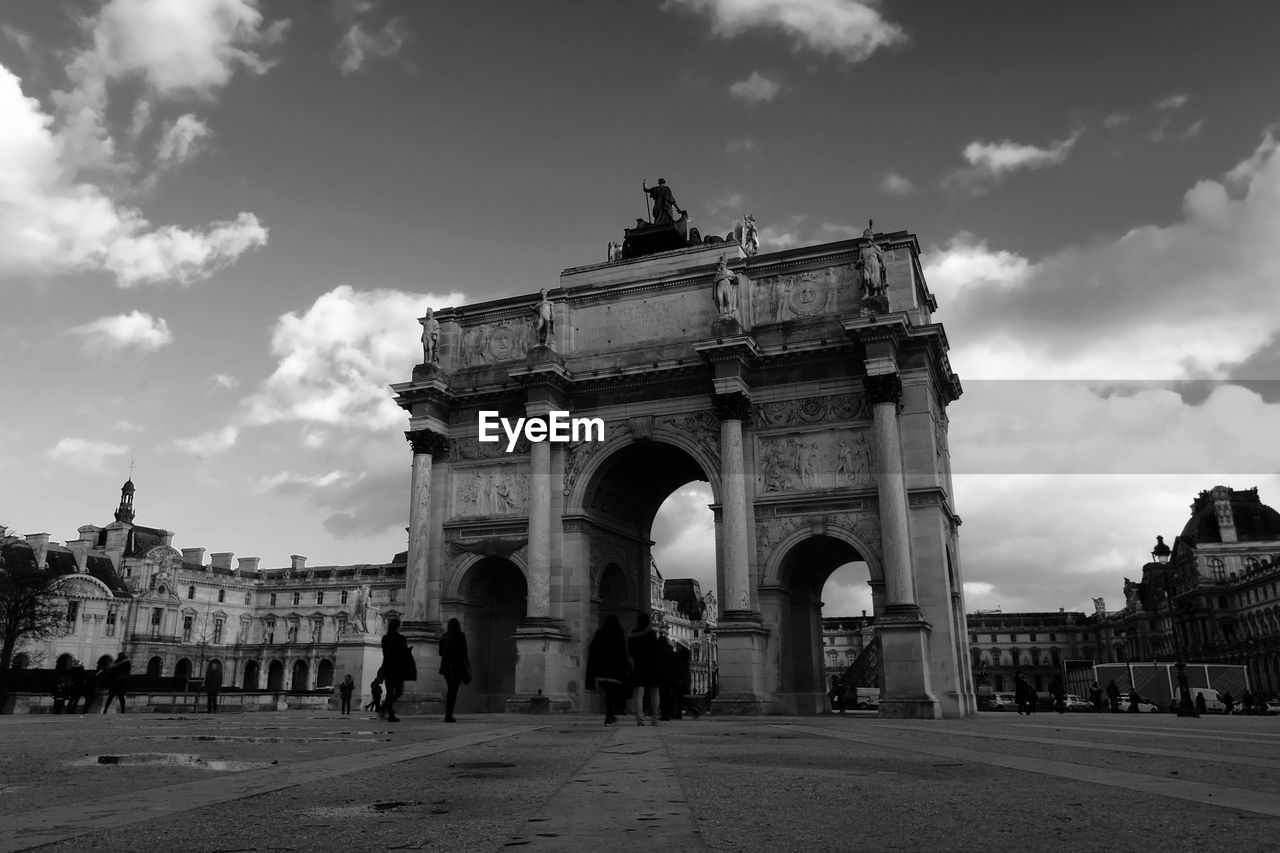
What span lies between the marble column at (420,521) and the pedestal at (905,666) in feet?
48.7

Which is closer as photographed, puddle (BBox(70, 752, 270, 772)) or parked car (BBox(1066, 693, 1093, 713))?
puddle (BBox(70, 752, 270, 772))

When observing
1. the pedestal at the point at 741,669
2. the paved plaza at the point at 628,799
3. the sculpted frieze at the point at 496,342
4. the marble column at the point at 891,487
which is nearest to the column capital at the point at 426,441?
the sculpted frieze at the point at 496,342

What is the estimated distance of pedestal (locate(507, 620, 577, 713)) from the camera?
28109mm

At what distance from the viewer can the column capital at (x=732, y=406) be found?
28.8 m

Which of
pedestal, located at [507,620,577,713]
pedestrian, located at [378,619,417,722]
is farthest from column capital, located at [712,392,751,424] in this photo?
pedestrian, located at [378,619,417,722]

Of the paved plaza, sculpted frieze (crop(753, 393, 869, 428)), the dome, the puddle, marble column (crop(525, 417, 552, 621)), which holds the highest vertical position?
the dome

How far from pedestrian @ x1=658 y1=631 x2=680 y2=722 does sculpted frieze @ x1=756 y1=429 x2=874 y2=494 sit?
7838 mm

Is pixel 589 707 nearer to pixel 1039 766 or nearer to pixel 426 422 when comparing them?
pixel 426 422

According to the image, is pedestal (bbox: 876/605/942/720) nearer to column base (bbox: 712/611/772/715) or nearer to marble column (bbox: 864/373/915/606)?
marble column (bbox: 864/373/915/606)

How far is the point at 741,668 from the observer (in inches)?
1042

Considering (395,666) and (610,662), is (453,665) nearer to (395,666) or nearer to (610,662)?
(395,666)

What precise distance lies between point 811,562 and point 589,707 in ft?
26.9

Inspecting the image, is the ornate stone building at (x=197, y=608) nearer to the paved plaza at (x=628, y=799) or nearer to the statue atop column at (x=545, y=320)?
the statue atop column at (x=545, y=320)

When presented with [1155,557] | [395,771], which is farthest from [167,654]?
[1155,557]
